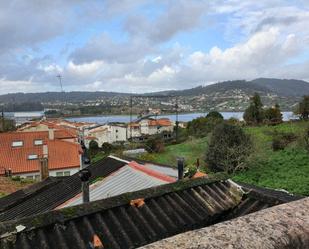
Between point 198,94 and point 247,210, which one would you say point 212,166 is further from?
point 198,94

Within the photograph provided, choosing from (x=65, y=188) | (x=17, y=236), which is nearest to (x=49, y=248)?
(x=17, y=236)

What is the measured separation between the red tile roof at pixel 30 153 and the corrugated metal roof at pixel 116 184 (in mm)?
27412

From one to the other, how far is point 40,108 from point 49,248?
380ft

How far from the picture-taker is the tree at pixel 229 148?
26328 millimetres

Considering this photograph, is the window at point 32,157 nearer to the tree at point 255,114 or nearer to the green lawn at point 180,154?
the green lawn at point 180,154

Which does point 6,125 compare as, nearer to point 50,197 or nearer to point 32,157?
point 32,157

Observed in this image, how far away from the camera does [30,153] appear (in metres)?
35.2

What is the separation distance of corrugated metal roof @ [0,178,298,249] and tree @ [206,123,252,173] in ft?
71.1

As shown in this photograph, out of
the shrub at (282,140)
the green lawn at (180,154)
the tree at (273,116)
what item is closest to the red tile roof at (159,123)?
the tree at (273,116)

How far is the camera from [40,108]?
375 feet

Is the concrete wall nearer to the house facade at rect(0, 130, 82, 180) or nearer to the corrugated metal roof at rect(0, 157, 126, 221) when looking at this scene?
the corrugated metal roof at rect(0, 157, 126, 221)

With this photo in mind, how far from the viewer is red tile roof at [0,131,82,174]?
33.6 metres

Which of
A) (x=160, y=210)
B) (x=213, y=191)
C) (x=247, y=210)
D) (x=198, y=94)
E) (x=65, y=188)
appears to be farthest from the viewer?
(x=198, y=94)

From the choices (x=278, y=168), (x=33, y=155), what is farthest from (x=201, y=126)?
(x=278, y=168)
